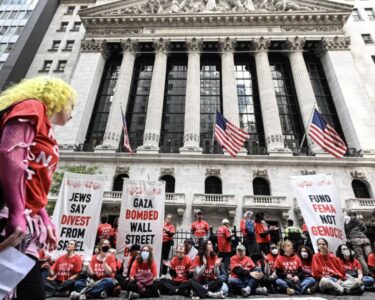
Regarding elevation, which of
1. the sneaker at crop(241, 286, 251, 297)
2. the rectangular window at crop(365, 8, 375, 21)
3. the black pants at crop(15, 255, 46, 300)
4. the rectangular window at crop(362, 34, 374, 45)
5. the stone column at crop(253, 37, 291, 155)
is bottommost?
the sneaker at crop(241, 286, 251, 297)

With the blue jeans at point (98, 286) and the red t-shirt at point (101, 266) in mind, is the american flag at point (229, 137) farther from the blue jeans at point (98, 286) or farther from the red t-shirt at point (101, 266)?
the blue jeans at point (98, 286)

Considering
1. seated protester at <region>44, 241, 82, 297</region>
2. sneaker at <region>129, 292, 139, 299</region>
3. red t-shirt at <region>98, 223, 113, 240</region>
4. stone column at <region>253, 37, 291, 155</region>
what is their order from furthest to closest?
stone column at <region>253, 37, 291, 155</region>, red t-shirt at <region>98, 223, 113, 240</region>, seated protester at <region>44, 241, 82, 297</region>, sneaker at <region>129, 292, 139, 299</region>

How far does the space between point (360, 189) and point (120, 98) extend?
930 inches

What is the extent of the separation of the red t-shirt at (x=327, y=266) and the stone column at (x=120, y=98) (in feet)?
60.1

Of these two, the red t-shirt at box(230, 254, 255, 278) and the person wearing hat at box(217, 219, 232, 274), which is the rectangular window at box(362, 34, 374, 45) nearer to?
the person wearing hat at box(217, 219, 232, 274)

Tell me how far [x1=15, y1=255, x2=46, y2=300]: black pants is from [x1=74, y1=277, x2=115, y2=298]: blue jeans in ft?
20.0

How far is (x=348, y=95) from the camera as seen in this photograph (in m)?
24.9

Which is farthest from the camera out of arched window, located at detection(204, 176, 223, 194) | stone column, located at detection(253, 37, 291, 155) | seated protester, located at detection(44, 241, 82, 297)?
stone column, located at detection(253, 37, 291, 155)

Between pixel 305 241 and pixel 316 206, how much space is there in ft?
8.67

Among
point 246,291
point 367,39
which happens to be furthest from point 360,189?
point 367,39

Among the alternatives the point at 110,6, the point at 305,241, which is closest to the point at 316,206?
the point at 305,241

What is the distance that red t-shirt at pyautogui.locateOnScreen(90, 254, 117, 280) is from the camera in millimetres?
8055

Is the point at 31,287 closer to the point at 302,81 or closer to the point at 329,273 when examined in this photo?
the point at 329,273

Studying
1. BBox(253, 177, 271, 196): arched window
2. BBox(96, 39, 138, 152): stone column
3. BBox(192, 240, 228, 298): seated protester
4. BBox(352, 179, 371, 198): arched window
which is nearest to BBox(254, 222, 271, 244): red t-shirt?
BBox(192, 240, 228, 298): seated protester
